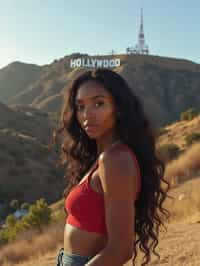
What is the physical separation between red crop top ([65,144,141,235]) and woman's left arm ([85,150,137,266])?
10 cm

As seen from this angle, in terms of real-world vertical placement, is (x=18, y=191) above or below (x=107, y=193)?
below

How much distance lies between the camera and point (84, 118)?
210 cm

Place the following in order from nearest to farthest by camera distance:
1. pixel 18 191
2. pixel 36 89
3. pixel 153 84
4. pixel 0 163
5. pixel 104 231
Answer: pixel 104 231, pixel 18 191, pixel 0 163, pixel 153 84, pixel 36 89

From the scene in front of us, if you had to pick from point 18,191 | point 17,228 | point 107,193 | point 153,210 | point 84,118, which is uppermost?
point 84,118

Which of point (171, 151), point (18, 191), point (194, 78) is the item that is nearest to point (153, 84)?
point (194, 78)

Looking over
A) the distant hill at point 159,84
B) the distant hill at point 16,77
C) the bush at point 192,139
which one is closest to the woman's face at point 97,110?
the bush at point 192,139

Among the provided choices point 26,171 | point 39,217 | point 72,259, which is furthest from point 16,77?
point 72,259

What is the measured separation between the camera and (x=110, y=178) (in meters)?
1.76

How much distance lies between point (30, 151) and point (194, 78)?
2226 inches

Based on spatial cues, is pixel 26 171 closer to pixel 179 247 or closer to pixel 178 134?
pixel 178 134

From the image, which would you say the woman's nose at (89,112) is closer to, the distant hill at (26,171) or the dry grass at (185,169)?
the dry grass at (185,169)

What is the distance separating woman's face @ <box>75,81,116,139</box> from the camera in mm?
2055

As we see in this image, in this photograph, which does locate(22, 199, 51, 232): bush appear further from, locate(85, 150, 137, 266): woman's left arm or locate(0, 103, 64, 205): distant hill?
locate(0, 103, 64, 205): distant hill

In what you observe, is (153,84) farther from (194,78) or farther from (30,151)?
(30,151)
